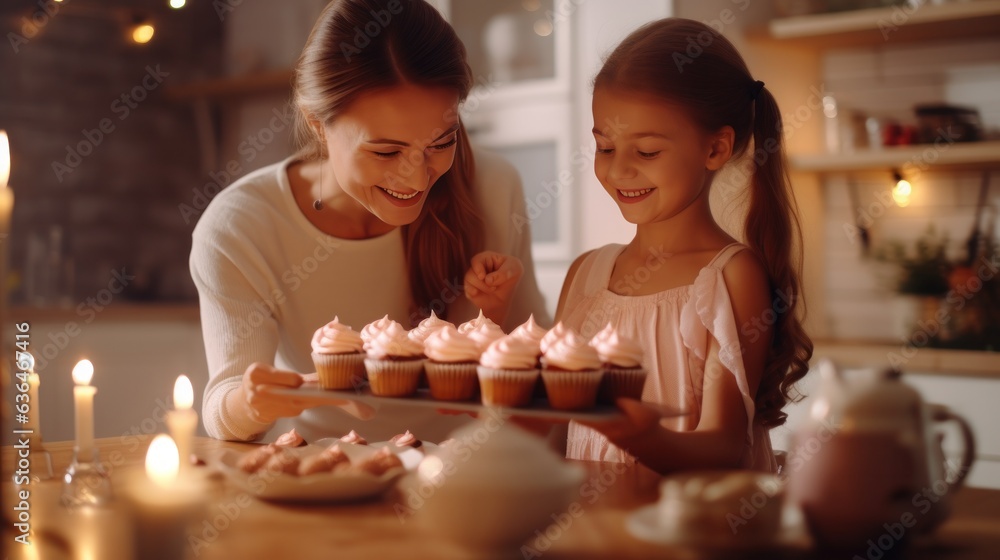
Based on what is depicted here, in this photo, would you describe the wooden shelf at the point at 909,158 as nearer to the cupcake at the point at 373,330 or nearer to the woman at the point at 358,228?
the woman at the point at 358,228

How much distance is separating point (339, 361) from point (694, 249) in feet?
2.36

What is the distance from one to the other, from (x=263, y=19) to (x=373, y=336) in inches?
134

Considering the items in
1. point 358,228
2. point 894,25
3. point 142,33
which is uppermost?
point 894,25

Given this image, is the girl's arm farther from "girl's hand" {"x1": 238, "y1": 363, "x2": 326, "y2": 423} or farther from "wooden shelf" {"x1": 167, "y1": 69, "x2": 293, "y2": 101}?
"wooden shelf" {"x1": 167, "y1": 69, "x2": 293, "y2": 101}

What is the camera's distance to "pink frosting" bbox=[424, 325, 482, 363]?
1.39m

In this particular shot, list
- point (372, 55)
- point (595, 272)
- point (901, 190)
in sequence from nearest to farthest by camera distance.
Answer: point (372, 55), point (595, 272), point (901, 190)

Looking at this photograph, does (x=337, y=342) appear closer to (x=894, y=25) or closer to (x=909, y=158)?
(x=909, y=158)

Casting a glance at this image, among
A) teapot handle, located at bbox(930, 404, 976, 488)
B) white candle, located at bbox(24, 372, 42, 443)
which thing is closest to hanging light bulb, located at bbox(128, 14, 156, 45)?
white candle, located at bbox(24, 372, 42, 443)

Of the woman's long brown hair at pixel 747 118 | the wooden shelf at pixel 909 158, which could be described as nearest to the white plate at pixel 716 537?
the woman's long brown hair at pixel 747 118

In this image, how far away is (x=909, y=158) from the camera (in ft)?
10.9

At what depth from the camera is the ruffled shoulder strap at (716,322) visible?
1552mm

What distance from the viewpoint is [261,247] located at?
205 centimetres

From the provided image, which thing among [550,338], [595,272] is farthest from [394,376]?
[595,272]

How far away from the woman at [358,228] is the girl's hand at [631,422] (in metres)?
0.48
